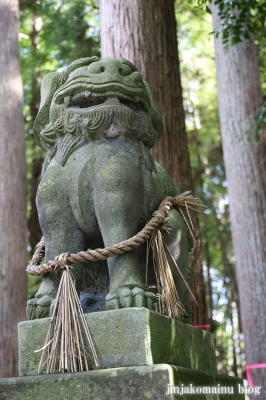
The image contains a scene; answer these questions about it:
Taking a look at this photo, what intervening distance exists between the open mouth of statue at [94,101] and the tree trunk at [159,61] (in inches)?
68.5

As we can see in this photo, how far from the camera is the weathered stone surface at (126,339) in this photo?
6.50 feet

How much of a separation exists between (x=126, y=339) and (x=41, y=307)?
40 cm

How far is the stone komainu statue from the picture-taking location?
2.21 meters

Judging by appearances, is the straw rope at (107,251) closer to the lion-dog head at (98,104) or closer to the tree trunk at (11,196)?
the lion-dog head at (98,104)

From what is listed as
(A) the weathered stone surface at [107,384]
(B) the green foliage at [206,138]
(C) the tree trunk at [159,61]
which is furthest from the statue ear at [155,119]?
(B) the green foliage at [206,138]

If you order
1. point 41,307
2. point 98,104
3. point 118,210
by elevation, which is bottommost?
point 41,307

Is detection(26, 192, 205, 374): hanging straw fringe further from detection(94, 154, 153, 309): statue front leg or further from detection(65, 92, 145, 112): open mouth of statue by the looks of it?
detection(65, 92, 145, 112): open mouth of statue

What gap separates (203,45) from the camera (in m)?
11.7

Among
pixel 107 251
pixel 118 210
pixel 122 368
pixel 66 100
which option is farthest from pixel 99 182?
pixel 122 368

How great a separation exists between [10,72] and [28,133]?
297cm

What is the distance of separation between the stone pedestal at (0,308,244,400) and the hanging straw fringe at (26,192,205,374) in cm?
4

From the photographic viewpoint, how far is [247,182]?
21.6 feet

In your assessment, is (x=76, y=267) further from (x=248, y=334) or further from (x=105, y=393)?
(x=248, y=334)

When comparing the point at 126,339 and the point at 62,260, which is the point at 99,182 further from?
the point at 126,339
